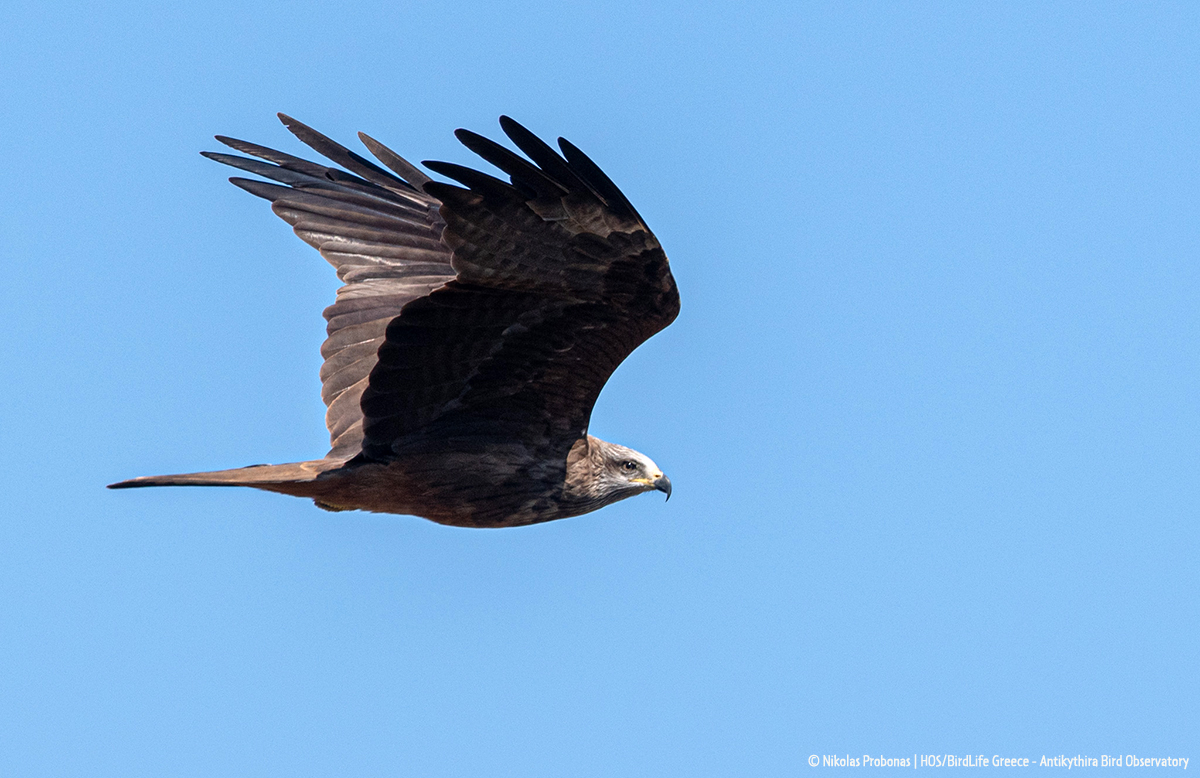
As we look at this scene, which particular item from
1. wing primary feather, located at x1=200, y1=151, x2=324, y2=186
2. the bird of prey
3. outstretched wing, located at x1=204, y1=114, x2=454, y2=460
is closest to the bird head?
the bird of prey

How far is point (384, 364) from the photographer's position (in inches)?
332

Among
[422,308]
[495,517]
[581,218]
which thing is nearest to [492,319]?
[422,308]

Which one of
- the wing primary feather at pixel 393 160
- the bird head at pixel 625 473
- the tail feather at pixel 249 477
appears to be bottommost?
the tail feather at pixel 249 477

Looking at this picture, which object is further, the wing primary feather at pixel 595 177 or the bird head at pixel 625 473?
the bird head at pixel 625 473

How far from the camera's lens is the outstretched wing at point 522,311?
7.48m

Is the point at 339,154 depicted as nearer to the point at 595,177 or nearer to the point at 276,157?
the point at 276,157

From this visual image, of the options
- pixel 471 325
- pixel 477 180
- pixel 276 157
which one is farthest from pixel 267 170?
pixel 477 180

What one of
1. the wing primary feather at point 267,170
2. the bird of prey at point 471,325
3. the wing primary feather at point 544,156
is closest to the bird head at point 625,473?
the bird of prey at point 471,325

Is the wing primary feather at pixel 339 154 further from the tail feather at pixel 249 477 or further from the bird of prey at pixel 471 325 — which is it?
the tail feather at pixel 249 477

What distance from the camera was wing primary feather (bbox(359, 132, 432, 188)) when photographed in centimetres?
895

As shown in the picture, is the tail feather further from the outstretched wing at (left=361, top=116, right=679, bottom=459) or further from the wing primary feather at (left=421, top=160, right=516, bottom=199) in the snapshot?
the wing primary feather at (left=421, top=160, right=516, bottom=199)

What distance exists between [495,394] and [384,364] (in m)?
0.72

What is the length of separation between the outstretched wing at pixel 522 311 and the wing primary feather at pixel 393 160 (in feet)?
3.90

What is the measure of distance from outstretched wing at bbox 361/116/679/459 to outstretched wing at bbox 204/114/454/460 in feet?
2.49
